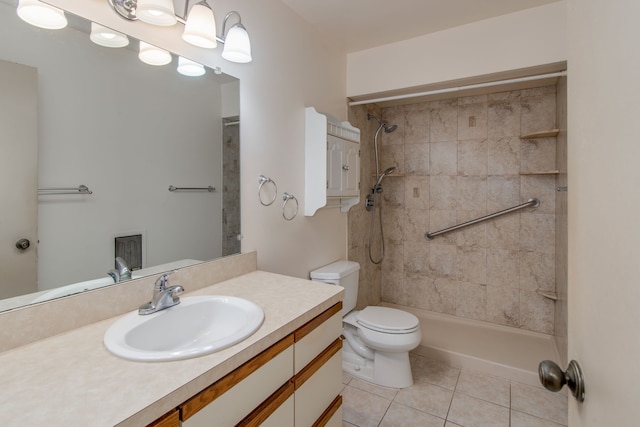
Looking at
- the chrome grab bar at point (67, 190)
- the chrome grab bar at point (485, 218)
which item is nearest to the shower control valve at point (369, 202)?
the chrome grab bar at point (485, 218)

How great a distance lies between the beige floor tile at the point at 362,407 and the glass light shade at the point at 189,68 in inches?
80.9

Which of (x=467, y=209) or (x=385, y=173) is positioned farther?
(x=385, y=173)

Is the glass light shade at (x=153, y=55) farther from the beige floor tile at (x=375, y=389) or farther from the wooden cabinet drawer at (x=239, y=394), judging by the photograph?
the beige floor tile at (x=375, y=389)

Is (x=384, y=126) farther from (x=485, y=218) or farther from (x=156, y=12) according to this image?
(x=156, y=12)

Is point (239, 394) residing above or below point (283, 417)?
above

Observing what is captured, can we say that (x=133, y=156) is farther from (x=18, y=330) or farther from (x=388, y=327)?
(x=388, y=327)

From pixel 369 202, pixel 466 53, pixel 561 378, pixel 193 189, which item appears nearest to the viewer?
Result: pixel 561 378

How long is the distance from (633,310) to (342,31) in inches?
95.5

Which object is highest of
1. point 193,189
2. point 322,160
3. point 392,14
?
point 392,14

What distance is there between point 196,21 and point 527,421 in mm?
2697

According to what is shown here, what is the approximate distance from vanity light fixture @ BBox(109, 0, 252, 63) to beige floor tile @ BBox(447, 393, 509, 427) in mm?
2321

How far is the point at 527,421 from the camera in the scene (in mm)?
1833

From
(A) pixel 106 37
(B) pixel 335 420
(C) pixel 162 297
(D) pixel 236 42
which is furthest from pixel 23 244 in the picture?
(B) pixel 335 420

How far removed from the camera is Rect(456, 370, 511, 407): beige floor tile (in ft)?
6.67
